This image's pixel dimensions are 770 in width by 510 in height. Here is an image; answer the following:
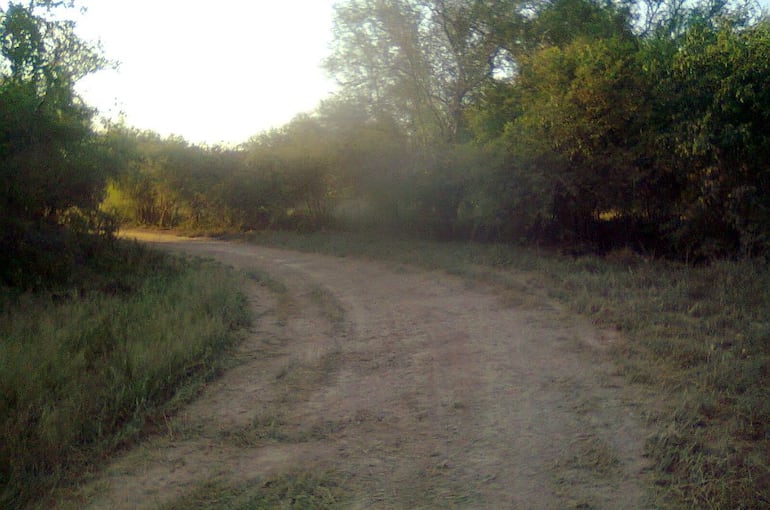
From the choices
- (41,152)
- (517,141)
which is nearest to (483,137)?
(517,141)

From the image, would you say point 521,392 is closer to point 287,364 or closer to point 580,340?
point 580,340

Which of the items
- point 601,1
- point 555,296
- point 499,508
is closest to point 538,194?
point 555,296

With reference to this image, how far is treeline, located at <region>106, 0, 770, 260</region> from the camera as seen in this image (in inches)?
498

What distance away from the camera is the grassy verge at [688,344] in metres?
4.66

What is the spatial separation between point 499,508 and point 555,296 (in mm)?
6684

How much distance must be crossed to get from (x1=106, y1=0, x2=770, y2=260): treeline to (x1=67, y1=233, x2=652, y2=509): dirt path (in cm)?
544

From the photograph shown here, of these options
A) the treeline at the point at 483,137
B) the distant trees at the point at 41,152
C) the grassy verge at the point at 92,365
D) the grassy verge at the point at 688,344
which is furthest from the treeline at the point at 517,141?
the grassy verge at the point at 92,365

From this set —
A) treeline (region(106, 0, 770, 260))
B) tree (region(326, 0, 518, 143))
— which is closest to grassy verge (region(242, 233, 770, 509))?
treeline (region(106, 0, 770, 260))

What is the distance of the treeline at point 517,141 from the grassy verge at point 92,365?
7872 millimetres

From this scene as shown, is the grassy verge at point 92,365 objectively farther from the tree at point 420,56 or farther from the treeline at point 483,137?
the tree at point 420,56

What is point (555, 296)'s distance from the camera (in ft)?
34.9

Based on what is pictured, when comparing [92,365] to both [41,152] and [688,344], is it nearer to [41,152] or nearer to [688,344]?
[688,344]

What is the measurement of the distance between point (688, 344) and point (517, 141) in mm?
9295

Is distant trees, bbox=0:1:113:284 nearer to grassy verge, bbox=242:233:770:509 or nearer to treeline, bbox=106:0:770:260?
treeline, bbox=106:0:770:260
